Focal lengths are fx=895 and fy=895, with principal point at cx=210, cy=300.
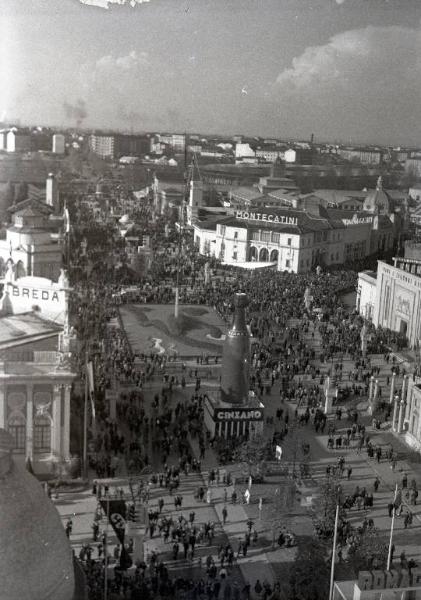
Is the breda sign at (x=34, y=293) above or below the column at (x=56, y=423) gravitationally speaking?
above

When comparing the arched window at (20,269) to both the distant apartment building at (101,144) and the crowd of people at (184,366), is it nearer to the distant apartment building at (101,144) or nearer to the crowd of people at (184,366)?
the crowd of people at (184,366)

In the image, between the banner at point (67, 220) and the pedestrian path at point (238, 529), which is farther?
the banner at point (67, 220)

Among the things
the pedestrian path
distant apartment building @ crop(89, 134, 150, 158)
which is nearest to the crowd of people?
the pedestrian path

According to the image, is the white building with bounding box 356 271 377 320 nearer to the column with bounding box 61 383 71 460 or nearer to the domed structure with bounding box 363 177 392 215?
the domed structure with bounding box 363 177 392 215

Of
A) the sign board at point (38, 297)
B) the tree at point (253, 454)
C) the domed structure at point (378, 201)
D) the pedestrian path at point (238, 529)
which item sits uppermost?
the domed structure at point (378, 201)

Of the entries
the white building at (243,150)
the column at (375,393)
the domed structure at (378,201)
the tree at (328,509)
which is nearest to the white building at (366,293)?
the column at (375,393)

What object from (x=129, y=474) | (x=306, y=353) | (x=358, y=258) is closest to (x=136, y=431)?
(x=129, y=474)
